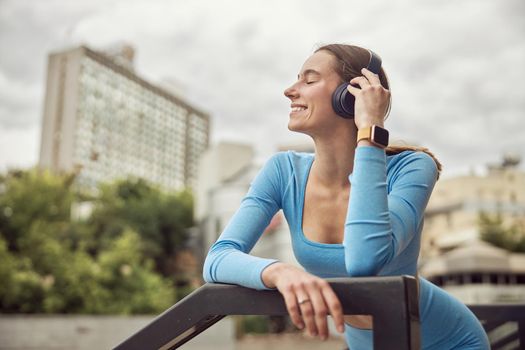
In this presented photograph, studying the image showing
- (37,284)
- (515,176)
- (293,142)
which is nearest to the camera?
(37,284)

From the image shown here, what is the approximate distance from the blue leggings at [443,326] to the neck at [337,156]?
1.00 ft

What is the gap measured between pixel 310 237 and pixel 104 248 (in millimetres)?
29909

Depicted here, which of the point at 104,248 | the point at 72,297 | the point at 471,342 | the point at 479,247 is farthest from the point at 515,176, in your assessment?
the point at 471,342

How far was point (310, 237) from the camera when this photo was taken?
1.36 meters

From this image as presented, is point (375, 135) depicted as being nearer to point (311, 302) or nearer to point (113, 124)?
point (311, 302)

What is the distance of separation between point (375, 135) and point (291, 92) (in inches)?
11.8

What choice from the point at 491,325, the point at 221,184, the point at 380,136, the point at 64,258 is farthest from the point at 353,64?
the point at 221,184

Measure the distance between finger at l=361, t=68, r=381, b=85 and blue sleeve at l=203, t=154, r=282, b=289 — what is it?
0.31m

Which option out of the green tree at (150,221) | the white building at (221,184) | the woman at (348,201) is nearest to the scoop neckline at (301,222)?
the woman at (348,201)

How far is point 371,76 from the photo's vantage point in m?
1.34

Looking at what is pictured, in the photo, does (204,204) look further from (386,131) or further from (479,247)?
(386,131)

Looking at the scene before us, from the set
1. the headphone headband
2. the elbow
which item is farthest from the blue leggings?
the headphone headband

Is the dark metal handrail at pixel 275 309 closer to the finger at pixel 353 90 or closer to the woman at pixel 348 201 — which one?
the woman at pixel 348 201

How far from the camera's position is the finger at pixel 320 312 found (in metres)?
0.94
